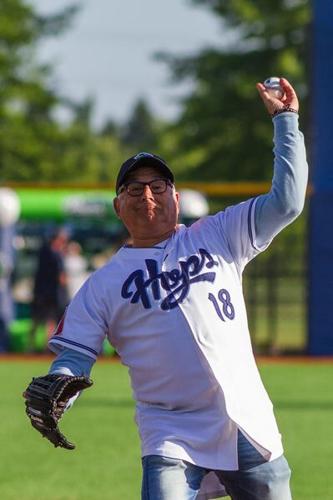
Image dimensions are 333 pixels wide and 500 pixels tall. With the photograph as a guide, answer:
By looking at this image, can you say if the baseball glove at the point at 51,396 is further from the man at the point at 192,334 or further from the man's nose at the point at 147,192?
the man's nose at the point at 147,192

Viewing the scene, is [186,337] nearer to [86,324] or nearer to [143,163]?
[86,324]

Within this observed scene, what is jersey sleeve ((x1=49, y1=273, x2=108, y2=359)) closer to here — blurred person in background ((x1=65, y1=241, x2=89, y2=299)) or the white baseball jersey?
the white baseball jersey

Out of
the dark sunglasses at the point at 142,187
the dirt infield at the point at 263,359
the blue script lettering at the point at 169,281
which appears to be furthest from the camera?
the dirt infield at the point at 263,359

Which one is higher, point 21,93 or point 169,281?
point 21,93

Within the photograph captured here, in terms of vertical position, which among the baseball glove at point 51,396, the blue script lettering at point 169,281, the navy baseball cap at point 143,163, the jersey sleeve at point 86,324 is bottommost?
the baseball glove at point 51,396

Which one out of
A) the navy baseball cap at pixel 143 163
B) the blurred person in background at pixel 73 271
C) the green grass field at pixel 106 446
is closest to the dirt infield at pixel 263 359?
the blurred person in background at pixel 73 271

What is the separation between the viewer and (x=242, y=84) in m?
37.6

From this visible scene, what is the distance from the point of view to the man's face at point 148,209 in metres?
4.51

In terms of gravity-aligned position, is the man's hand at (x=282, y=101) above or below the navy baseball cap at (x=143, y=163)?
above

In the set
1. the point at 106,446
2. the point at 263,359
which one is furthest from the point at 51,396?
the point at 263,359

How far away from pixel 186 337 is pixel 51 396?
19.8 inches

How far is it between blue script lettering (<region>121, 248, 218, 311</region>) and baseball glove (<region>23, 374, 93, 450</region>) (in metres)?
0.34

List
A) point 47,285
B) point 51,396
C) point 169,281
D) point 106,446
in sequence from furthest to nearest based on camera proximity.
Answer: point 47,285, point 106,446, point 169,281, point 51,396

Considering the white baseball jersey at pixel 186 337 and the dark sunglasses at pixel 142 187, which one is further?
the dark sunglasses at pixel 142 187
